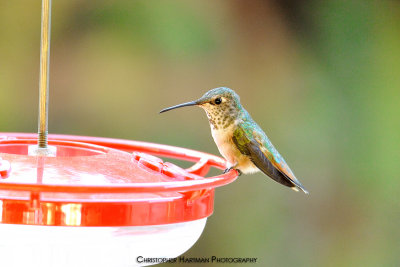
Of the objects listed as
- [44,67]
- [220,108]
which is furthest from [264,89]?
[44,67]

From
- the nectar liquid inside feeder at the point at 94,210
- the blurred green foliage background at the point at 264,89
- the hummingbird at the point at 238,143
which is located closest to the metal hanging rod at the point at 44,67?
the nectar liquid inside feeder at the point at 94,210

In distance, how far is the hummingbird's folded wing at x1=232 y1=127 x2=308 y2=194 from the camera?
349 cm

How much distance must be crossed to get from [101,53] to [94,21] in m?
0.28

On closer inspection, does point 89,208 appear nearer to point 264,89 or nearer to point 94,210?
point 94,210

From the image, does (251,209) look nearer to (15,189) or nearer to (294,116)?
(294,116)

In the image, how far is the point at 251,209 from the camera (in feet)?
19.6

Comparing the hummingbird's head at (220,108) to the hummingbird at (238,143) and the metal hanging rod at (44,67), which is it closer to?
the hummingbird at (238,143)

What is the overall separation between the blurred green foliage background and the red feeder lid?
3.26 metres

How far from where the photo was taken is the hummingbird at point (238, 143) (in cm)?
349

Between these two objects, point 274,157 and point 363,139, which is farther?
point 363,139

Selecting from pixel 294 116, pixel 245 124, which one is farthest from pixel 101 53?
pixel 245 124

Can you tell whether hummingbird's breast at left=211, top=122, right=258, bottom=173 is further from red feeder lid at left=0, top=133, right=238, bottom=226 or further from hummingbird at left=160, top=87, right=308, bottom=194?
red feeder lid at left=0, top=133, right=238, bottom=226

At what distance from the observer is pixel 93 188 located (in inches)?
80.0

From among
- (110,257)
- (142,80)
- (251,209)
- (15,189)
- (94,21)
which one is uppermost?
(94,21)
